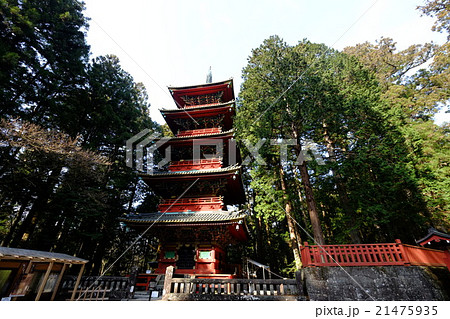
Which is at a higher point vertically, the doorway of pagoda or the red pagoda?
the red pagoda

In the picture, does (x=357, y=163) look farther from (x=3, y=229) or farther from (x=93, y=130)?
(x=3, y=229)

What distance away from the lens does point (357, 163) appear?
8.66 metres

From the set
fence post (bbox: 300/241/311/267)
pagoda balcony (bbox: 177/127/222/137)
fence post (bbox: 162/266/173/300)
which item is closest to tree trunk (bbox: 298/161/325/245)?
fence post (bbox: 300/241/311/267)

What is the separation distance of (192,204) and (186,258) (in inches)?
111

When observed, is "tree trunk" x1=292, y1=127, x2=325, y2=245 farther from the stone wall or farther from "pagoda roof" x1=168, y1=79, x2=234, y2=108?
"pagoda roof" x1=168, y1=79, x2=234, y2=108

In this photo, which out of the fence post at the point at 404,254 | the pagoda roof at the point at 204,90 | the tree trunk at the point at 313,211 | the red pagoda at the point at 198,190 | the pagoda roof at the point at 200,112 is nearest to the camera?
the fence post at the point at 404,254

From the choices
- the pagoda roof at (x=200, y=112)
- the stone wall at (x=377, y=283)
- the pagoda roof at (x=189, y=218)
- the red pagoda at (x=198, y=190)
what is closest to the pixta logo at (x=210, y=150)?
the red pagoda at (x=198, y=190)

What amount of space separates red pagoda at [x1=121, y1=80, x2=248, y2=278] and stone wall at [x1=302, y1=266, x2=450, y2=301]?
3932 millimetres

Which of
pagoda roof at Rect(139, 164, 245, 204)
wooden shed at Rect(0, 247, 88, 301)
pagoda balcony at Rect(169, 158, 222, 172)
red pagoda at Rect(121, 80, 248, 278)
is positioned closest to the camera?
wooden shed at Rect(0, 247, 88, 301)

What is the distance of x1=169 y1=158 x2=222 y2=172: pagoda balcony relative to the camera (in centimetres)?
1183

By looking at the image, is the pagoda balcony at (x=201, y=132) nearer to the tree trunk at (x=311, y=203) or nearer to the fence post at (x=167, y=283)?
the tree trunk at (x=311, y=203)

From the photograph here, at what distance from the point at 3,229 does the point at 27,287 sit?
43.0 ft

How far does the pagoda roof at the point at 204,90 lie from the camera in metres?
14.0

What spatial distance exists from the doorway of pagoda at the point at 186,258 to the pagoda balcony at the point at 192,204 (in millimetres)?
2059
